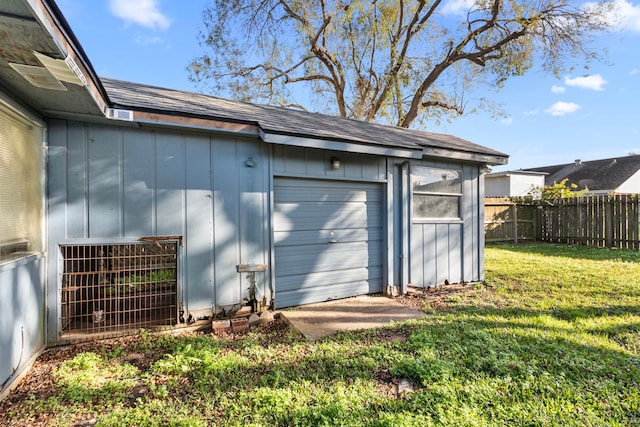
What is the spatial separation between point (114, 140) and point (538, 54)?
15.2 meters

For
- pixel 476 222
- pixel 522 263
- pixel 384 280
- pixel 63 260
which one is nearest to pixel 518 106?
pixel 522 263

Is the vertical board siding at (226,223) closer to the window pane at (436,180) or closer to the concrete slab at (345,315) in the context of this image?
the concrete slab at (345,315)

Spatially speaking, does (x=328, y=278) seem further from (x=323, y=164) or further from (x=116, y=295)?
(x=116, y=295)

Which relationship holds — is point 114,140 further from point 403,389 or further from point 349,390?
point 403,389

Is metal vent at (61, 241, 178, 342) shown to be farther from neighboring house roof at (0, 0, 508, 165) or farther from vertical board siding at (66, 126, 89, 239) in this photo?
neighboring house roof at (0, 0, 508, 165)

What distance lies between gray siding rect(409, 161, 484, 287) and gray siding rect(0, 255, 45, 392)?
4.80 meters

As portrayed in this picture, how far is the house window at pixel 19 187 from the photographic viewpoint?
2.37 metres

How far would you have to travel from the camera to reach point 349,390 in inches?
91.8

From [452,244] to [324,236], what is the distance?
8.67 feet

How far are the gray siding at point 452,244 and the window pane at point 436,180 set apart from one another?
104 mm

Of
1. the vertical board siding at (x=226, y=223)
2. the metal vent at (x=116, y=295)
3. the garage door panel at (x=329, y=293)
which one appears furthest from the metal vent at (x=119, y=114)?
the garage door panel at (x=329, y=293)

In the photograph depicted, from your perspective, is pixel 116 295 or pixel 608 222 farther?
pixel 608 222

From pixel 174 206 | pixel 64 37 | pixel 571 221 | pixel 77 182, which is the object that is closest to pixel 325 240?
pixel 174 206

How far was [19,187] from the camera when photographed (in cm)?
260
